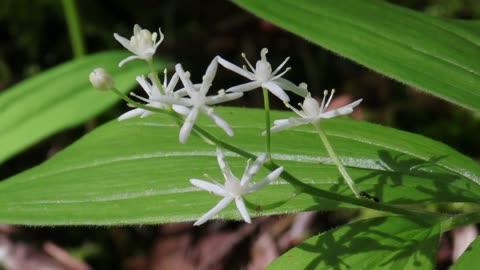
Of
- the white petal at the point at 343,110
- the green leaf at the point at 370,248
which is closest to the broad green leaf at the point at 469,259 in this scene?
the green leaf at the point at 370,248

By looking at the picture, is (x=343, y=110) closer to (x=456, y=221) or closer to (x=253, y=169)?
(x=253, y=169)

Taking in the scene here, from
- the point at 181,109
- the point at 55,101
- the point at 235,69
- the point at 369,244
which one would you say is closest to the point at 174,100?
the point at 181,109

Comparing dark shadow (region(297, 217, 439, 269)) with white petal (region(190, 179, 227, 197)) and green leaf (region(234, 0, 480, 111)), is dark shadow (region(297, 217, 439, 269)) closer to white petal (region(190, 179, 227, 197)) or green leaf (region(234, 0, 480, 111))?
white petal (region(190, 179, 227, 197))

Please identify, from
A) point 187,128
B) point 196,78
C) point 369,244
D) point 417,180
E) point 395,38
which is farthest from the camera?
point 196,78

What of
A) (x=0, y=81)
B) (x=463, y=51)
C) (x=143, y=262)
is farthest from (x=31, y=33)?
(x=463, y=51)

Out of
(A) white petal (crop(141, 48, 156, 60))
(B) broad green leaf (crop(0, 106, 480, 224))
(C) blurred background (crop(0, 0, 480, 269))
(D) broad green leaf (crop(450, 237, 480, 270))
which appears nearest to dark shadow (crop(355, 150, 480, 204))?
(B) broad green leaf (crop(0, 106, 480, 224))

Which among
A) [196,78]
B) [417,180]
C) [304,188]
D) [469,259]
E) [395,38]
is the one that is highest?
[196,78]

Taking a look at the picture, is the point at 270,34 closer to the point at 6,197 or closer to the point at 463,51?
the point at 463,51
